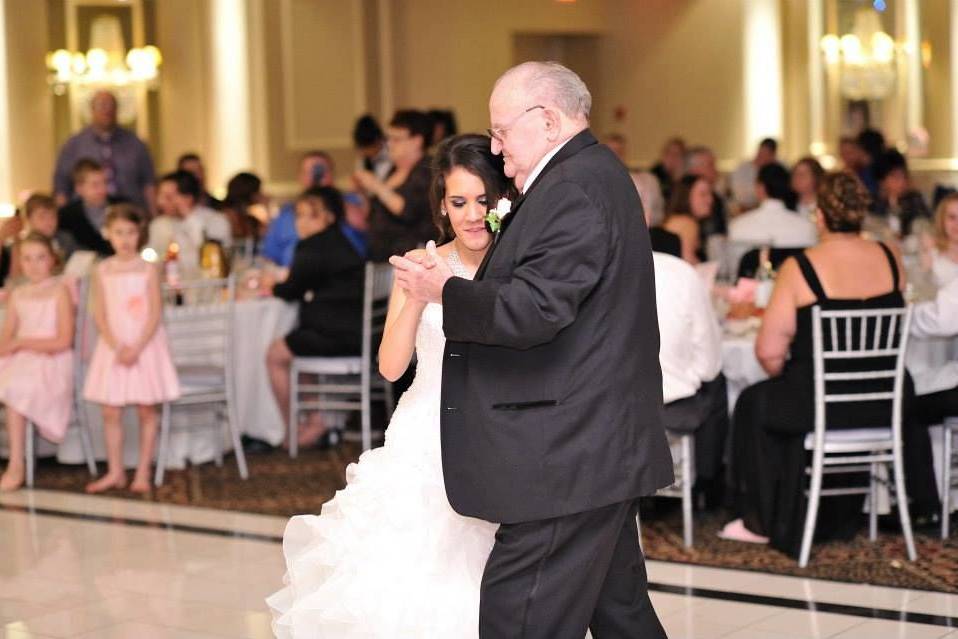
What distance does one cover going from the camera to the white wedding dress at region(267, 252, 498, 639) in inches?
142

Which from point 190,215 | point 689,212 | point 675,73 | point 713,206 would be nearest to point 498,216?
point 689,212

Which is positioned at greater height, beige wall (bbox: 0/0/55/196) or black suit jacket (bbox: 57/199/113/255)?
beige wall (bbox: 0/0/55/196)

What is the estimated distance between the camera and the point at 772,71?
15547 mm

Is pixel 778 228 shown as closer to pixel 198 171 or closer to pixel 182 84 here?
pixel 198 171

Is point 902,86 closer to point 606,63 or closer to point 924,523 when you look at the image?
point 606,63

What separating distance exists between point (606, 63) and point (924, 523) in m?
11.2

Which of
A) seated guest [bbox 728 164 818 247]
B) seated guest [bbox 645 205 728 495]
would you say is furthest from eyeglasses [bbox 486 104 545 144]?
seated guest [bbox 728 164 818 247]

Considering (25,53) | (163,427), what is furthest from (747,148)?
(163,427)

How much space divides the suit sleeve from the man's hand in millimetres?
44

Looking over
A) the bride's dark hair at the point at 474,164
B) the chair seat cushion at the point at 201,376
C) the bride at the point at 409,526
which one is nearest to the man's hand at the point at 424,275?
the bride at the point at 409,526

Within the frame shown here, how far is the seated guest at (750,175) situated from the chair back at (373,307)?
451 centimetres

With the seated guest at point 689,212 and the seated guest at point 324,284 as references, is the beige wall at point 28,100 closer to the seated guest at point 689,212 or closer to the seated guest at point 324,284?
the seated guest at point 324,284

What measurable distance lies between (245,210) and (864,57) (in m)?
7.07

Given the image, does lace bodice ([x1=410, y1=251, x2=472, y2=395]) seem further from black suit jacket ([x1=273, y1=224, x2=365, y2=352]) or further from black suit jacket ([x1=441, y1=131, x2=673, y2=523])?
black suit jacket ([x1=273, y1=224, x2=365, y2=352])
